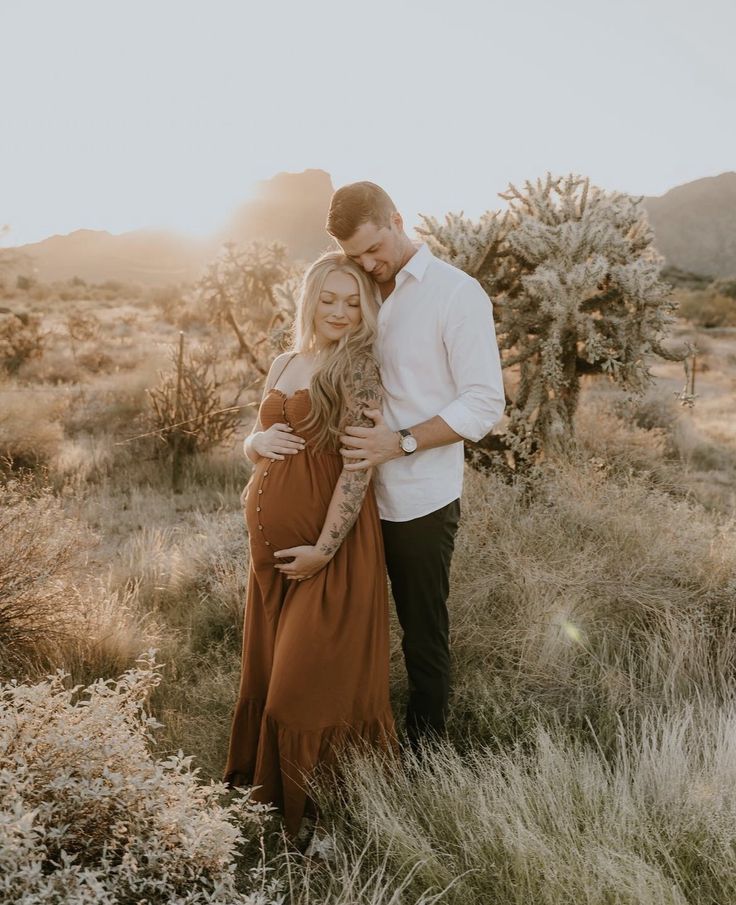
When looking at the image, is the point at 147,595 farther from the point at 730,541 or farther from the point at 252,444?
the point at 730,541

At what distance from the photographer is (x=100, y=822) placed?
193 cm

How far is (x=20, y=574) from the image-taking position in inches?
142

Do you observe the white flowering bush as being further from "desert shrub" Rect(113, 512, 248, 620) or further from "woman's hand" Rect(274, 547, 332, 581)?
"desert shrub" Rect(113, 512, 248, 620)

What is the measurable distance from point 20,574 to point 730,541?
3825 millimetres

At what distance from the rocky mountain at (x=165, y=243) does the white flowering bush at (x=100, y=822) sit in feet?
217

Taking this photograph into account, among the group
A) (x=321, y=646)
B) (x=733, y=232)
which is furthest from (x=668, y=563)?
(x=733, y=232)

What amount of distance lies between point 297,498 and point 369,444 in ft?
1.19

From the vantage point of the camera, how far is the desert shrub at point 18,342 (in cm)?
1423

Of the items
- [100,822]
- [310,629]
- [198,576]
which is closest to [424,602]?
[310,629]

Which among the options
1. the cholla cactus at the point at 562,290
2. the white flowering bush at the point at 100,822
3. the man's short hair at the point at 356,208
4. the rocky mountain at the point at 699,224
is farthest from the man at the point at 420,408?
the rocky mountain at the point at 699,224

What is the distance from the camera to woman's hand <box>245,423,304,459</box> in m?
2.75

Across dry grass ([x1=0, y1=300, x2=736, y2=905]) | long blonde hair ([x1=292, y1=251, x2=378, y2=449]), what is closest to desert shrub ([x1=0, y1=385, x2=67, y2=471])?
dry grass ([x1=0, y1=300, x2=736, y2=905])

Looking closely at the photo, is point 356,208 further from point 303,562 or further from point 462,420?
point 303,562

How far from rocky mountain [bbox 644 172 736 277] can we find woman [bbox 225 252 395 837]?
6354 centimetres
